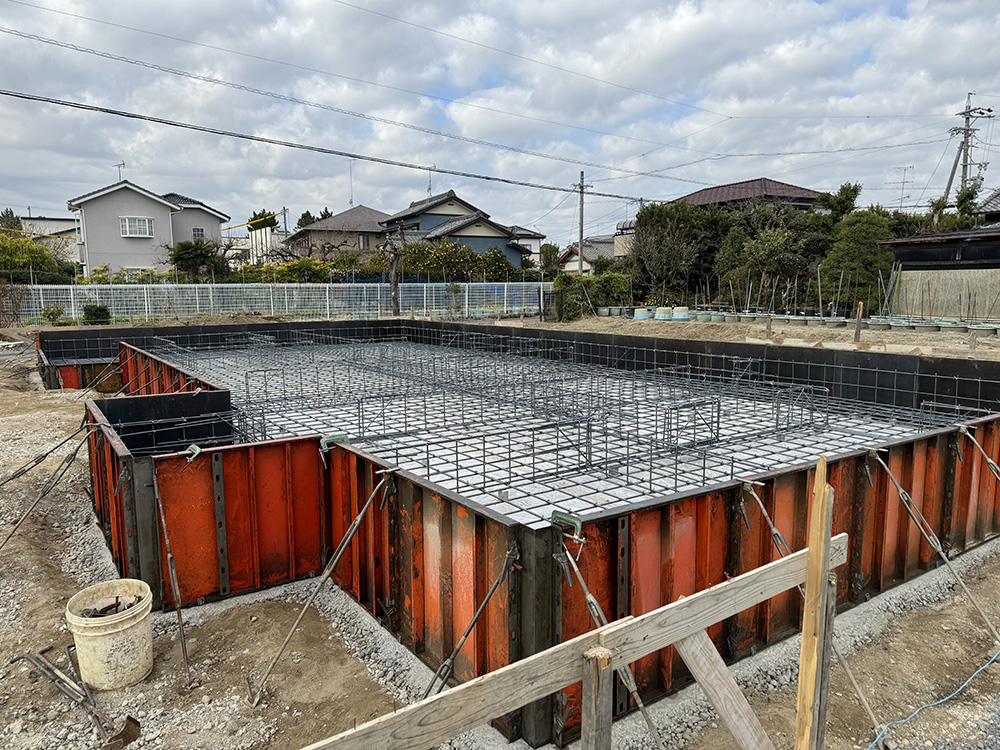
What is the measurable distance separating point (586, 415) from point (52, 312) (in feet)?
85.4

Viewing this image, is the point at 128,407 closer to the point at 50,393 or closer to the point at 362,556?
the point at 362,556

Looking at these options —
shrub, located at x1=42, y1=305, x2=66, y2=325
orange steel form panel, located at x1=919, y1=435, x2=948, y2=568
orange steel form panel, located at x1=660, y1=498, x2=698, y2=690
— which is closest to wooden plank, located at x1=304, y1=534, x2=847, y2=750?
orange steel form panel, located at x1=660, y1=498, x2=698, y2=690

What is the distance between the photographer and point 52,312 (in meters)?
26.6

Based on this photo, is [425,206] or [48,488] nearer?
[48,488]

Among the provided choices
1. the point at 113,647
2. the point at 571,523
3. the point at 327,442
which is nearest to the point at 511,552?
the point at 571,523

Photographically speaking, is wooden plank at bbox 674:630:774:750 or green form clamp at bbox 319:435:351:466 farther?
green form clamp at bbox 319:435:351:466

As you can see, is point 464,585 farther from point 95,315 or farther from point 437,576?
point 95,315

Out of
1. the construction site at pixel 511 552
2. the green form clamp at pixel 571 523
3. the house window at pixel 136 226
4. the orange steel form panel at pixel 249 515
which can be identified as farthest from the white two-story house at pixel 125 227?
the green form clamp at pixel 571 523

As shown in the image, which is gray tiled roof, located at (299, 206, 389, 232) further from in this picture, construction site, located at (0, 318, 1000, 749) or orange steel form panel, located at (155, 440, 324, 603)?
orange steel form panel, located at (155, 440, 324, 603)

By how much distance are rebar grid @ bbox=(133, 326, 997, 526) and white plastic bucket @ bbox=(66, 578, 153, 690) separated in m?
2.66

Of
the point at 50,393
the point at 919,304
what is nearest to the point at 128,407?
the point at 50,393

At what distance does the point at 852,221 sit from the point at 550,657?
1175 inches

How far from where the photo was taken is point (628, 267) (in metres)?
38.9

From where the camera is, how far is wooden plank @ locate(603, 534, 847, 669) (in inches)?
99.0
